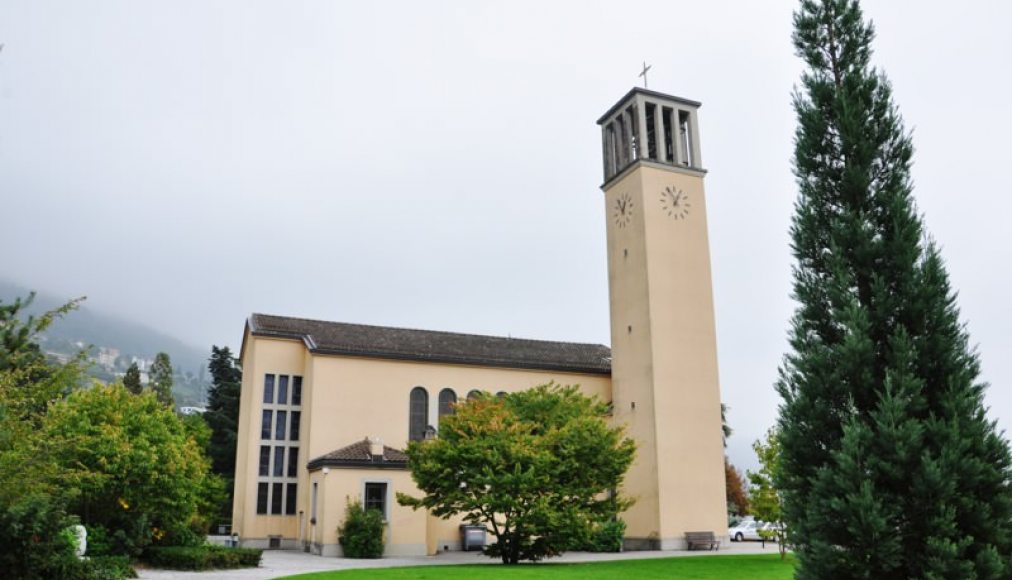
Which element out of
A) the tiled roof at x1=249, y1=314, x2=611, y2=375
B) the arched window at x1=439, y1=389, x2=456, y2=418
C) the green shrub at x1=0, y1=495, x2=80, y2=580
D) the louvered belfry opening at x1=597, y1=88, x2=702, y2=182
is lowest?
the green shrub at x1=0, y1=495, x2=80, y2=580

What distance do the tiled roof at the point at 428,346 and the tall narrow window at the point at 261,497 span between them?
6.39 metres

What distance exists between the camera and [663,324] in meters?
34.2

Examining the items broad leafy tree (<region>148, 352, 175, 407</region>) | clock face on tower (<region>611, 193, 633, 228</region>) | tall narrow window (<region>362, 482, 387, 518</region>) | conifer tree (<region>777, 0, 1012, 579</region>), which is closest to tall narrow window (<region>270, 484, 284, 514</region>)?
tall narrow window (<region>362, 482, 387, 518</region>)

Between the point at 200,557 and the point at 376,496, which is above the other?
the point at 376,496

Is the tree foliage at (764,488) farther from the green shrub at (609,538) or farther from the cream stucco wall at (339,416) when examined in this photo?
the cream stucco wall at (339,416)

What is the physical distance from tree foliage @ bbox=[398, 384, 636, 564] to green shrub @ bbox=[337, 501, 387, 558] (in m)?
5.06

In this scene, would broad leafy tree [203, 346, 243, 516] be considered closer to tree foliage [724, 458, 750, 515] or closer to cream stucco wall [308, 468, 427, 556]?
cream stucco wall [308, 468, 427, 556]

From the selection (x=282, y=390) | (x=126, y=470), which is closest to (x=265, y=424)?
(x=282, y=390)

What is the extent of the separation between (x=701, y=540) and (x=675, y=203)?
586 inches

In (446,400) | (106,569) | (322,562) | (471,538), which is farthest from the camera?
(446,400)

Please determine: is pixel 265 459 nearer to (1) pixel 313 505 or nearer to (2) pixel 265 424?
(2) pixel 265 424

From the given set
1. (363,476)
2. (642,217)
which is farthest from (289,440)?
(642,217)

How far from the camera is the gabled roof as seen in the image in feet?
99.0

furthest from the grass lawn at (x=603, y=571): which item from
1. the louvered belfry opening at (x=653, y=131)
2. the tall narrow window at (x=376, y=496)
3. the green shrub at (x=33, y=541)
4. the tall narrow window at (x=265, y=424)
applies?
the louvered belfry opening at (x=653, y=131)
